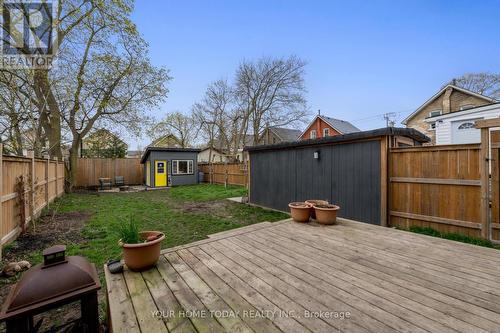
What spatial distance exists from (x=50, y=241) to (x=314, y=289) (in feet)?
16.4

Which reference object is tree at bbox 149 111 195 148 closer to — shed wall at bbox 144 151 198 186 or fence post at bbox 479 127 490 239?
shed wall at bbox 144 151 198 186

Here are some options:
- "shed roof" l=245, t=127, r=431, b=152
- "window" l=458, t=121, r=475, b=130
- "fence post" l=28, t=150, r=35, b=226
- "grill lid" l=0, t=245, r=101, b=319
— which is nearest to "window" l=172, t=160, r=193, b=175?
"fence post" l=28, t=150, r=35, b=226

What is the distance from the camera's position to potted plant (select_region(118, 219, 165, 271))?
2178mm

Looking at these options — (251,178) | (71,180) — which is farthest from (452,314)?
(71,180)

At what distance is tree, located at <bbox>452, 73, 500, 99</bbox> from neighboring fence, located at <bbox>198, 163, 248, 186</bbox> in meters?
21.1

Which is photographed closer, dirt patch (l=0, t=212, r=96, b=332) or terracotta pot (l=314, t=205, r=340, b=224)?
dirt patch (l=0, t=212, r=96, b=332)

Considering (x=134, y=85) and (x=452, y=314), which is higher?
(x=134, y=85)

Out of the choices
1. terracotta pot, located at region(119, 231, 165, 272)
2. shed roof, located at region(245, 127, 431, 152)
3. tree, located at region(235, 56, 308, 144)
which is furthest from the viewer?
tree, located at region(235, 56, 308, 144)

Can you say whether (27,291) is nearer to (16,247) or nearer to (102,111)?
(16,247)

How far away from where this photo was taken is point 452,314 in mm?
1512

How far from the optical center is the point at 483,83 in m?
20.0

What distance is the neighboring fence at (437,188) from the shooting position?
12.1 ft

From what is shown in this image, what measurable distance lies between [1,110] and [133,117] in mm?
5259

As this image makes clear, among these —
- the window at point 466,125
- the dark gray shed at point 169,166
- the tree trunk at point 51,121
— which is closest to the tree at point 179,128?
the dark gray shed at point 169,166
